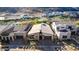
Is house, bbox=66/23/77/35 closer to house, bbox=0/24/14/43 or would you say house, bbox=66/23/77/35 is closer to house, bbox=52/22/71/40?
→ house, bbox=52/22/71/40

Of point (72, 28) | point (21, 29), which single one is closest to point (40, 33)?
point (21, 29)

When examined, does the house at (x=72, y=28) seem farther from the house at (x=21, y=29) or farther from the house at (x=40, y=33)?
the house at (x=21, y=29)

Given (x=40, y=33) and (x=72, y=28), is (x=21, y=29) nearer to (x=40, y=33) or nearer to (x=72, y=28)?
(x=40, y=33)

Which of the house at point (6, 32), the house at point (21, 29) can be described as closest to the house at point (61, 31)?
the house at point (21, 29)

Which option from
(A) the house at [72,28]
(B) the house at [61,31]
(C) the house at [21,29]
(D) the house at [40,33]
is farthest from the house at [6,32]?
(A) the house at [72,28]

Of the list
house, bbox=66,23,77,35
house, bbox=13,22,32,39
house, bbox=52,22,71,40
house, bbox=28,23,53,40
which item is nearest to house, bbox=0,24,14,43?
house, bbox=13,22,32,39
